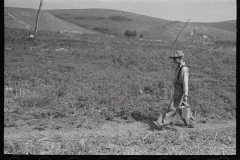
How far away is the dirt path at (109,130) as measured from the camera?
5828mm

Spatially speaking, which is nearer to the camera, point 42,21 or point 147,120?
point 147,120

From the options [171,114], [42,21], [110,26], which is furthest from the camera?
[110,26]

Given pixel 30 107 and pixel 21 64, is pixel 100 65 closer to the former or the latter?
pixel 21 64

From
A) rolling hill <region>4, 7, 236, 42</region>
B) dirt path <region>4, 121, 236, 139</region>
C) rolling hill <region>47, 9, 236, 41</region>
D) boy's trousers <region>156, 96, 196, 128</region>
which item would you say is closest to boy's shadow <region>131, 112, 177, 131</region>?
dirt path <region>4, 121, 236, 139</region>

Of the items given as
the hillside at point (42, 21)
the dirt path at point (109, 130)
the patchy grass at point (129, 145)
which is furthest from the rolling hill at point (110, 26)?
the patchy grass at point (129, 145)

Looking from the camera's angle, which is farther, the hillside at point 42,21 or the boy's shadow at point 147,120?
the hillside at point 42,21

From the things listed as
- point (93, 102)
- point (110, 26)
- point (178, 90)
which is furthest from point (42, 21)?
point (178, 90)

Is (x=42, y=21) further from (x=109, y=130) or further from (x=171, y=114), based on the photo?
(x=171, y=114)

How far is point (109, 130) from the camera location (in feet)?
20.8

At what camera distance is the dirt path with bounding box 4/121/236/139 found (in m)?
5.83

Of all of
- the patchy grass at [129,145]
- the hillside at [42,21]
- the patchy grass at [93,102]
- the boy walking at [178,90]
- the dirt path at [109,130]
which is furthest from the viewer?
the hillside at [42,21]

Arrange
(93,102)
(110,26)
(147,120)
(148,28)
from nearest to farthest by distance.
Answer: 1. (147,120)
2. (93,102)
3. (148,28)
4. (110,26)

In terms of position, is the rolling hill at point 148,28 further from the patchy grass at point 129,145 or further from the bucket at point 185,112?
the patchy grass at point 129,145

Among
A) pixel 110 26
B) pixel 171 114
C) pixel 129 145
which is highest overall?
pixel 110 26
